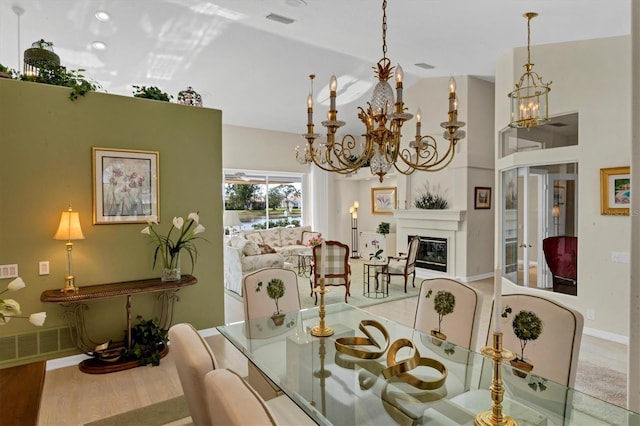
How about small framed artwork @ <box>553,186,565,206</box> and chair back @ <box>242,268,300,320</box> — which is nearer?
chair back @ <box>242,268,300,320</box>

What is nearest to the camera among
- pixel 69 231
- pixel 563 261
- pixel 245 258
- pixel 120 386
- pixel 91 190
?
pixel 120 386

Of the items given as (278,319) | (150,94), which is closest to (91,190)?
(150,94)

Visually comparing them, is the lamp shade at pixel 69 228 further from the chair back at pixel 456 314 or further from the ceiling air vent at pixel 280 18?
the ceiling air vent at pixel 280 18

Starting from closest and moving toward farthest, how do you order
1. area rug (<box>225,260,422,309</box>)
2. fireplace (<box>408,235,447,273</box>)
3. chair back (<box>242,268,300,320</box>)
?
chair back (<box>242,268,300,320</box>) → area rug (<box>225,260,422,309</box>) → fireplace (<box>408,235,447,273</box>)

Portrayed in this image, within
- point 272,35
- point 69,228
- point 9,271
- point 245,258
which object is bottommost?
point 245,258

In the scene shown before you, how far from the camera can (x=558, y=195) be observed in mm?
4602

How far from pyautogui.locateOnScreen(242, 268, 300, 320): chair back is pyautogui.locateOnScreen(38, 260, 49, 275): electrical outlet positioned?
1.84 m

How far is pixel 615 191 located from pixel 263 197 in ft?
23.4

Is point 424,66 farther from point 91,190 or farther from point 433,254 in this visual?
point 91,190

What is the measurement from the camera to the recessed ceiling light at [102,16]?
172 inches

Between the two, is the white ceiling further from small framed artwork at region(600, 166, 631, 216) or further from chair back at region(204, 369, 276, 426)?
chair back at region(204, 369, 276, 426)

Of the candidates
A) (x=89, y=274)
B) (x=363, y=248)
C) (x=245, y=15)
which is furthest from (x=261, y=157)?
(x=89, y=274)

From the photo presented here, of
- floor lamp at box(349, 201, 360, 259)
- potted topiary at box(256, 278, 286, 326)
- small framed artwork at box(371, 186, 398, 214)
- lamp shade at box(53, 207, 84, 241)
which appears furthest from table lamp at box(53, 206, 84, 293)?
floor lamp at box(349, 201, 360, 259)

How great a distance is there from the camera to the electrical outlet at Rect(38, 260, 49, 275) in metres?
3.16
